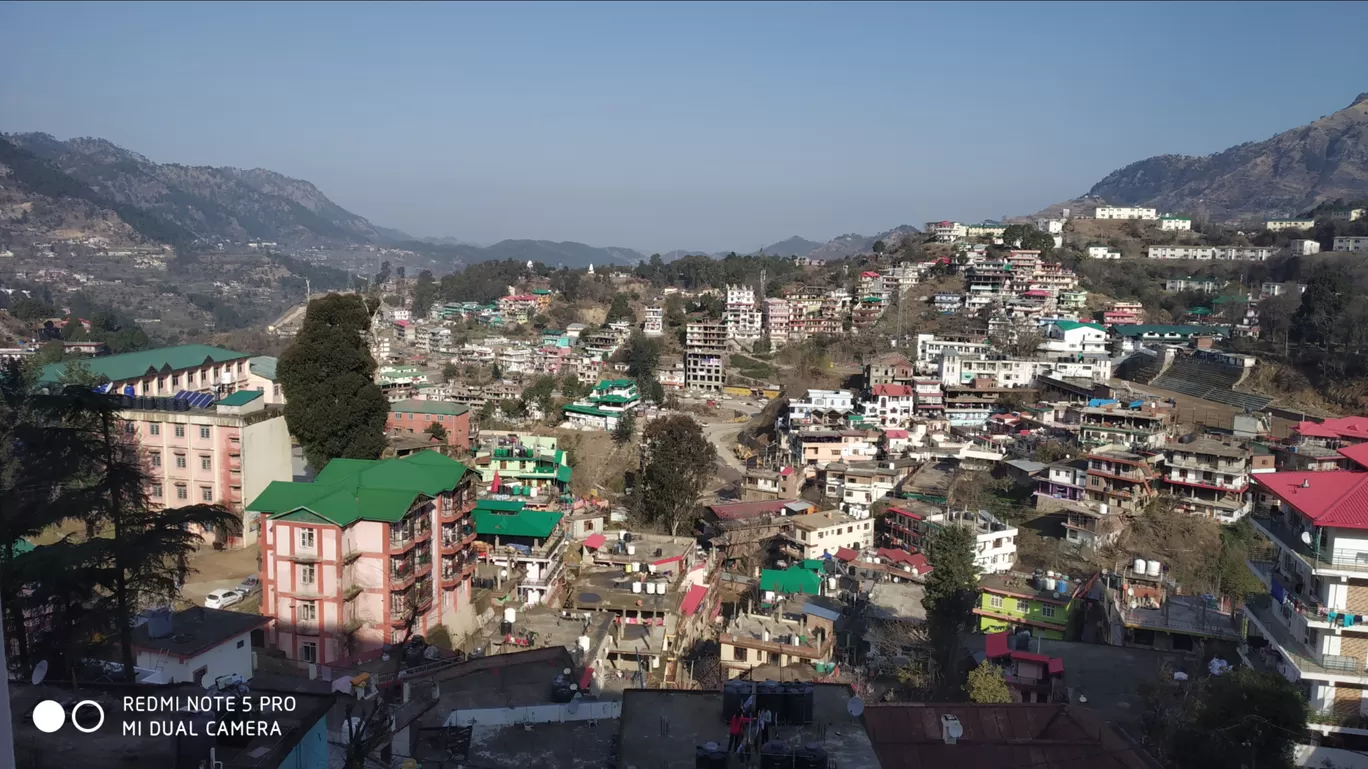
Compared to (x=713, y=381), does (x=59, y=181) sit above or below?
above

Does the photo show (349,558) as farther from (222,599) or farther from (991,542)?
(991,542)

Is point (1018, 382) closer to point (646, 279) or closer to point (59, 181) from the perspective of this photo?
point (646, 279)

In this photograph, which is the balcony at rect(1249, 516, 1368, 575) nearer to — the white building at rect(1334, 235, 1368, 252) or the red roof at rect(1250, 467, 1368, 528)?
the red roof at rect(1250, 467, 1368, 528)

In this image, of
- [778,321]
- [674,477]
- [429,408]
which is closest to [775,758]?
[674,477]

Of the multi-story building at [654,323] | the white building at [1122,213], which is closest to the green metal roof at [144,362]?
the multi-story building at [654,323]

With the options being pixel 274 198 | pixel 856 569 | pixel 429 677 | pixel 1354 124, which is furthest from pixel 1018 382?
pixel 274 198

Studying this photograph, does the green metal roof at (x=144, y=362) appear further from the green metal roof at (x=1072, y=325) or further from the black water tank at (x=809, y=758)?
the green metal roof at (x=1072, y=325)

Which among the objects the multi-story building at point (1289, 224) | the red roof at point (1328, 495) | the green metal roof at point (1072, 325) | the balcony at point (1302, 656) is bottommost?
the balcony at point (1302, 656)
